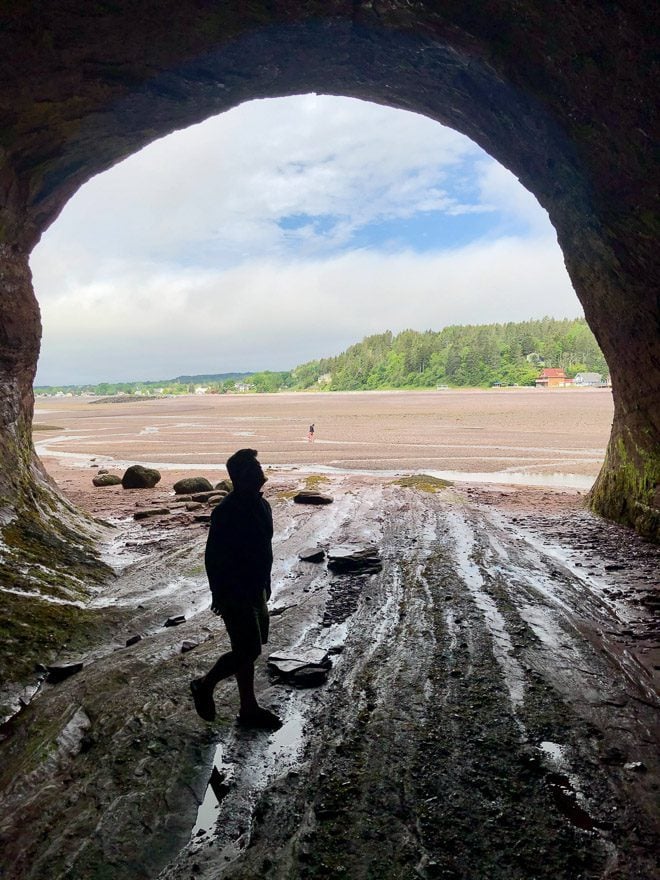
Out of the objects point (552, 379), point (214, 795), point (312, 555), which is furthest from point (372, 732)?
point (552, 379)

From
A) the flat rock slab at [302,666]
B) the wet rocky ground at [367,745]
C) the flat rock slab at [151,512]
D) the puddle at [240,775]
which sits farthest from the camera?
the flat rock slab at [151,512]

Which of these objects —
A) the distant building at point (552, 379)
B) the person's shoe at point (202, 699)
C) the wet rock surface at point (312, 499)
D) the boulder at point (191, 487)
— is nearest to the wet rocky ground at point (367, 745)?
the person's shoe at point (202, 699)

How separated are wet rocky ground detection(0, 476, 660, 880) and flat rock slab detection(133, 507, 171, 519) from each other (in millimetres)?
4951

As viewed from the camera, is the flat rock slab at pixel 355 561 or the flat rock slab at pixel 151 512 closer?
the flat rock slab at pixel 355 561

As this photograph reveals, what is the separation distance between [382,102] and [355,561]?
9265 millimetres

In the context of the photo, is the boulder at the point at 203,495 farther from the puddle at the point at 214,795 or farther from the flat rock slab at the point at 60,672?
the puddle at the point at 214,795

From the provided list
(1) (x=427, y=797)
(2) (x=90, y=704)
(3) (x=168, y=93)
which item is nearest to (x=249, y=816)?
(1) (x=427, y=797)

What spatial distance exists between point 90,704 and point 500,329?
129513mm

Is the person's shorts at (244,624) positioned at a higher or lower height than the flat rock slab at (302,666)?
higher

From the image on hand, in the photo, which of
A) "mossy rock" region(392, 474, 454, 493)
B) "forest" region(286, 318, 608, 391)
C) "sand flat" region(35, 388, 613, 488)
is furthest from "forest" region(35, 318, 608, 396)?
"mossy rock" region(392, 474, 454, 493)

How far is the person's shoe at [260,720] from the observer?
4395 millimetres

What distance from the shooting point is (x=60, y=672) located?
532 centimetres

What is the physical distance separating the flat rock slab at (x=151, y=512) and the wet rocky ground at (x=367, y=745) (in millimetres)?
4951

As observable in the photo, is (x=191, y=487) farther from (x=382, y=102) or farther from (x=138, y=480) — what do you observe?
(x=382, y=102)
